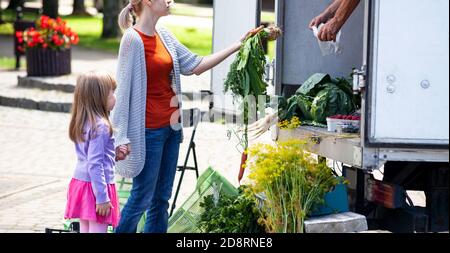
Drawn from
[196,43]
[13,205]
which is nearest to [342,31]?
[13,205]

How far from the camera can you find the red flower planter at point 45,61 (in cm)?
1928

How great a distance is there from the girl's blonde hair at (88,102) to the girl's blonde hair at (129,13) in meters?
0.78

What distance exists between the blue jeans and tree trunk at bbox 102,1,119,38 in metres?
22.5

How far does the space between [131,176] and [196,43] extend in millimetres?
22291

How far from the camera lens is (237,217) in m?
7.14

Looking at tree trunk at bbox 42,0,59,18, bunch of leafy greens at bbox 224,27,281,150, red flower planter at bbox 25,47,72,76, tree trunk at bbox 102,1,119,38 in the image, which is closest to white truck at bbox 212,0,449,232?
bunch of leafy greens at bbox 224,27,281,150

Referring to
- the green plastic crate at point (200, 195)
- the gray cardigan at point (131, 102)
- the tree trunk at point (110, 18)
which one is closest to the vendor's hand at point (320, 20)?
the green plastic crate at point (200, 195)

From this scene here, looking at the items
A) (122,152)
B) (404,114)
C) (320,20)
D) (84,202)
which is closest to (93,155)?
(84,202)

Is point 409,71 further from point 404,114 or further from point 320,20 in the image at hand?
point 320,20

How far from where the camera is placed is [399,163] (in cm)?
712

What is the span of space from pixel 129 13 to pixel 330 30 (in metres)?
1.47

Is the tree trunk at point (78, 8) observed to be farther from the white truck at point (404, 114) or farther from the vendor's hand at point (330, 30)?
the white truck at point (404, 114)

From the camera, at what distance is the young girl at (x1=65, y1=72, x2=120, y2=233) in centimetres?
625
